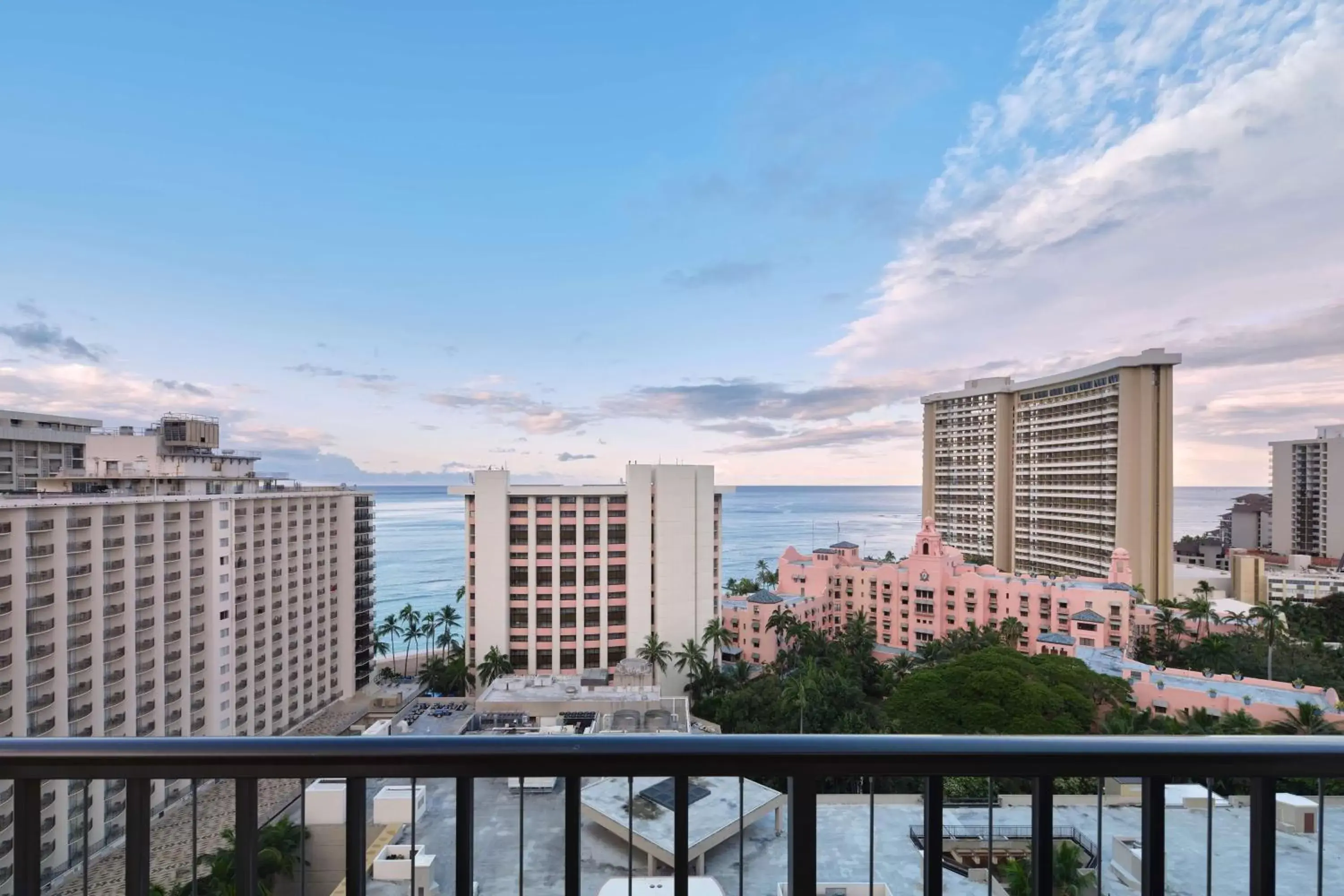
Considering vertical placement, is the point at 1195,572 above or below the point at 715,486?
below

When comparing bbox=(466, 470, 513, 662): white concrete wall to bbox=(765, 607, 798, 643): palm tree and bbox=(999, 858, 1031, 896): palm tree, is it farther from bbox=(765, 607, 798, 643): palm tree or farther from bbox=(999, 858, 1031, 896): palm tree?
bbox=(999, 858, 1031, 896): palm tree

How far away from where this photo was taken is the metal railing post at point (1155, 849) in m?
1.14

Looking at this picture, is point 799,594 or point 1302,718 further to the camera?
point 799,594

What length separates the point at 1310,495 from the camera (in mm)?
35625

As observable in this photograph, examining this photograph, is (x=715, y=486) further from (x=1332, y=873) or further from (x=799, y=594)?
(x=1332, y=873)

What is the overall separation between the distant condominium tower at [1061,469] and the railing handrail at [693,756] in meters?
29.9

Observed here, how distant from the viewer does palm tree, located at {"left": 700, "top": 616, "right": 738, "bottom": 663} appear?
67.1 ft

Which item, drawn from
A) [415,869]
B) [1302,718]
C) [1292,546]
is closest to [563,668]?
[1302,718]

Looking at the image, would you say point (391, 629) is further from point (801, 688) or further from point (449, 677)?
point (801, 688)

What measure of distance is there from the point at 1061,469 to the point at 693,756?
33.6 m

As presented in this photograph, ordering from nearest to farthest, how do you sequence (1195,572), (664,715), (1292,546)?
1. (664,715)
2. (1195,572)
3. (1292,546)

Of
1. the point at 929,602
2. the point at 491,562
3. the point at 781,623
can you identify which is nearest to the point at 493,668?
the point at 491,562

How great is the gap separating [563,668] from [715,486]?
27.4 ft

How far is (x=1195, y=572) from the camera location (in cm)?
3209
